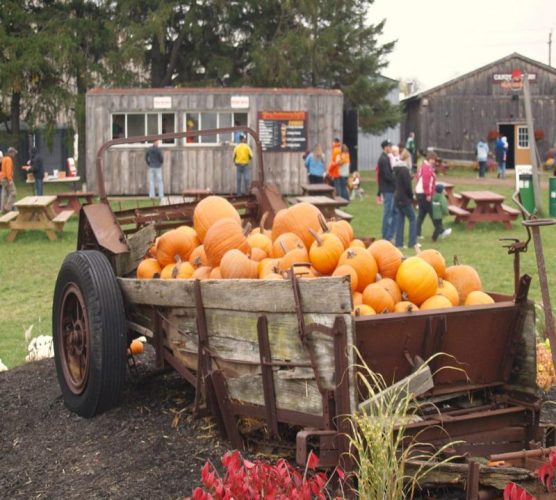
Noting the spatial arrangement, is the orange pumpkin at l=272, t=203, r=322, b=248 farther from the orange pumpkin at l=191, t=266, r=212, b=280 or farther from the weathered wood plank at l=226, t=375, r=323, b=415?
the weathered wood plank at l=226, t=375, r=323, b=415

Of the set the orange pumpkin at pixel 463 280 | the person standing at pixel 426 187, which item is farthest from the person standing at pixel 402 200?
the orange pumpkin at pixel 463 280

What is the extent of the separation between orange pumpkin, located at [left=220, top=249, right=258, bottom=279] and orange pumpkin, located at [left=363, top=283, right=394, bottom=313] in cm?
83

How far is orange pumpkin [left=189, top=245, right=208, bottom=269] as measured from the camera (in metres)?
6.04

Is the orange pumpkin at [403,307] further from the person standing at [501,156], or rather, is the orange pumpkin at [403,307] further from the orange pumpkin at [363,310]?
the person standing at [501,156]

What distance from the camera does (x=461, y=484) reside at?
4.30 meters

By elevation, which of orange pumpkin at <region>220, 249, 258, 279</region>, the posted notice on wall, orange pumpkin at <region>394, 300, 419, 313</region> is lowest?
orange pumpkin at <region>394, 300, 419, 313</region>

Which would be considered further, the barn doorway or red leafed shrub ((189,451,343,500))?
the barn doorway

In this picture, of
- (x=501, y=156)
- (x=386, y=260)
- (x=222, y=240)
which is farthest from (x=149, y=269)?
(x=501, y=156)

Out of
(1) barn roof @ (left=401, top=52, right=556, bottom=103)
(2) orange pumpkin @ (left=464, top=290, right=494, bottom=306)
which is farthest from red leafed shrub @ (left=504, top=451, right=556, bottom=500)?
(1) barn roof @ (left=401, top=52, right=556, bottom=103)

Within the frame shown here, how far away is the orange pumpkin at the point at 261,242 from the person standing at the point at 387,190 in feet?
37.5

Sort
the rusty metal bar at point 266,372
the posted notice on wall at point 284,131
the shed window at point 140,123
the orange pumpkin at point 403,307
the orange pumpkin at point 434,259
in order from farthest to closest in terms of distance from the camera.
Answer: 1. the posted notice on wall at point 284,131
2. the shed window at point 140,123
3. the orange pumpkin at point 434,259
4. the orange pumpkin at point 403,307
5. the rusty metal bar at point 266,372

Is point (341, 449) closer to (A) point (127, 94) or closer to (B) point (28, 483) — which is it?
(B) point (28, 483)

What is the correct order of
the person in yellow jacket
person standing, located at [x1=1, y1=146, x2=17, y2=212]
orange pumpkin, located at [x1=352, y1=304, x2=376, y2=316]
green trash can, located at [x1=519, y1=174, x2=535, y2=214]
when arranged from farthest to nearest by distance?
the person in yellow jacket < person standing, located at [x1=1, y1=146, x2=17, y2=212] < green trash can, located at [x1=519, y1=174, x2=535, y2=214] < orange pumpkin, located at [x1=352, y1=304, x2=376, y2=316]

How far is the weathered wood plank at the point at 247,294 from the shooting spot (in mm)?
4289
